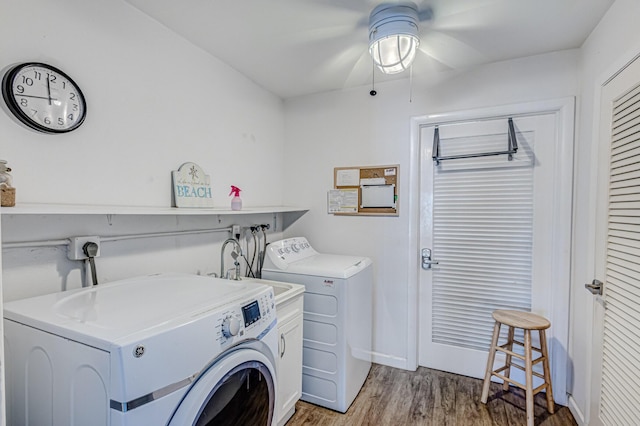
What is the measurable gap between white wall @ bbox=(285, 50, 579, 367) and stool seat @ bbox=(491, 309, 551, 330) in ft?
2.11

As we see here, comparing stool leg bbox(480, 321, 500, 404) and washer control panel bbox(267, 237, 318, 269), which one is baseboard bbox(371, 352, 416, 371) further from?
washer control panel bbox(267, 237, 318, 269)

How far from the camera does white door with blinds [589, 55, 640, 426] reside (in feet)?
4.38

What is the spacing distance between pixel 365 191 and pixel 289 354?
4.63 feet

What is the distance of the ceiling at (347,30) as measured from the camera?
5.26 feet

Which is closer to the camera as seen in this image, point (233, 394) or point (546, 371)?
point (233, 394)

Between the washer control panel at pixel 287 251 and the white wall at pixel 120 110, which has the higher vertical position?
the white wall at pixel 120 110

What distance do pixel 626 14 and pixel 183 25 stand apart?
2.21 metres

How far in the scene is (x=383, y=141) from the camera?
2.60m

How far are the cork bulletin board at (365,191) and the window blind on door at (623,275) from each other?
1306 millimetres

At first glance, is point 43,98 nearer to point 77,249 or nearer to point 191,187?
point 77,249

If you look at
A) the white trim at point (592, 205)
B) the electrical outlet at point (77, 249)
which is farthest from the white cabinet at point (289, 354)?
the white trim at point (592, 205)

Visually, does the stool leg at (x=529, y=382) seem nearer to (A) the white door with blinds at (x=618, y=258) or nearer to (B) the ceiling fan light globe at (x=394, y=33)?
(A) the white door with blinds at (x=618, y=258)

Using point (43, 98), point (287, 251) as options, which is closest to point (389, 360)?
point (287, 251)

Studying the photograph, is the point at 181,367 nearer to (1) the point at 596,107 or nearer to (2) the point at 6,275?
(2) the point at 6,275
